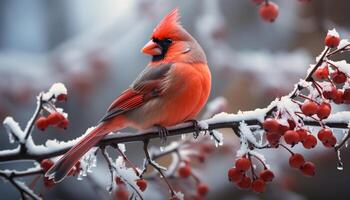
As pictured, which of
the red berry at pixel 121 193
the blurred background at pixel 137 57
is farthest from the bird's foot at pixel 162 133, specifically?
the blurred background at pixel 137 57

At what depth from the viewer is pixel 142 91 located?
4.58ft

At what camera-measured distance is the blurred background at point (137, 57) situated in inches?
103

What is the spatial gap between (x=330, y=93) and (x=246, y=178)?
239 mm

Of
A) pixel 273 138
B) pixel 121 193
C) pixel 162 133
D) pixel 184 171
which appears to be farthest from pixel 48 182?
pixel 273 138

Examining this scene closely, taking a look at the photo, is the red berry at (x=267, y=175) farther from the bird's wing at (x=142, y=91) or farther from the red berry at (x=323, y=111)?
the bird's wing at (x=142, y=91)

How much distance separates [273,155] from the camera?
2.65 metres

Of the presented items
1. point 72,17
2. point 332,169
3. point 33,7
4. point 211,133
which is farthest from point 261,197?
point 211,133

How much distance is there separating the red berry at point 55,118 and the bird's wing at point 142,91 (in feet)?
0.58

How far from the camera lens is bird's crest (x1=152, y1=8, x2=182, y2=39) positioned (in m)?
1.41

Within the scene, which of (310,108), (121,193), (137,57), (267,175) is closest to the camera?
(310,108)

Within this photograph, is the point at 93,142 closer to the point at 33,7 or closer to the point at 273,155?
the point at 273,155

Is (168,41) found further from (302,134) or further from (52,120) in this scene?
(302,134)

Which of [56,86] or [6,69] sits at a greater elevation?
[6,69]

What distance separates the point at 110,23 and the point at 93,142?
74.1 inches
